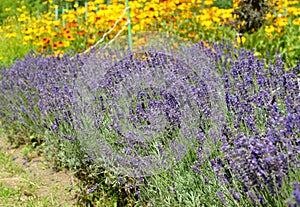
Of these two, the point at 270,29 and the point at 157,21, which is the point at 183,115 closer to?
the point at 270,29

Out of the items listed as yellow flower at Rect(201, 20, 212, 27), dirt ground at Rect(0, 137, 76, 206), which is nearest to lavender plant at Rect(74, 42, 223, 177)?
dirt ground at Rect(0, 137, 76, 206)

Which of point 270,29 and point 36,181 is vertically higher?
point 270,29

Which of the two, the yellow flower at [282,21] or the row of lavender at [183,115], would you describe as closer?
the row of lavender at [183,115]

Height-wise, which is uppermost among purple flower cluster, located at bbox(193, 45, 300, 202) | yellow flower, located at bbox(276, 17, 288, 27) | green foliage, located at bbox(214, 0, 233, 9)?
purple flower cluster, located at bbox(193, 45, 300, 202)

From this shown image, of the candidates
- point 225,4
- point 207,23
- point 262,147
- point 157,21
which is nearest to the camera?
point 262,147

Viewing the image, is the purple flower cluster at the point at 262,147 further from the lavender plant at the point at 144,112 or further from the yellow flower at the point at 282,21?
the yellow flower at the point at 282,21

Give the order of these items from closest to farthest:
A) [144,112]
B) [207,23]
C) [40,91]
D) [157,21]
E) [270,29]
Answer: [144,112], [40,91], [270,29], [207,23], [157,21]

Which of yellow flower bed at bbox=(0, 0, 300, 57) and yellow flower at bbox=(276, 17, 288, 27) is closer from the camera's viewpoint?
yellow flower at bbox=(276, 17, 288, 27)

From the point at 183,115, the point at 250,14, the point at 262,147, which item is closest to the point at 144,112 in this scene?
the point at 183,115

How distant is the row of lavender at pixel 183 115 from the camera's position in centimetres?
176

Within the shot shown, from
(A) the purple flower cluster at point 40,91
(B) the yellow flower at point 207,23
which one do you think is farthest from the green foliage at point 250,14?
(A) the purple flower cluster at point 40,91

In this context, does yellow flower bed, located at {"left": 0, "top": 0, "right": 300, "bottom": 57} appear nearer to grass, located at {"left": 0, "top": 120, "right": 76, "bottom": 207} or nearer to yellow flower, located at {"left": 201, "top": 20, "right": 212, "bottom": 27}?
yellow flower, located at {"left": 201, "top": 20, "right": 212, "bottom": 27}

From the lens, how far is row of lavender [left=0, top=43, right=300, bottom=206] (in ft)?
5.79

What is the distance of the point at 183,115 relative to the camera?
8.88 feet
